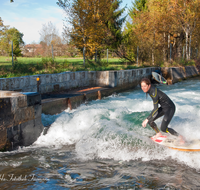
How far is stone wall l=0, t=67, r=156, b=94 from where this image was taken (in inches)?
361

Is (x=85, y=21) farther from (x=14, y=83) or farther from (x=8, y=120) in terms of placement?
(x=8, y=120)

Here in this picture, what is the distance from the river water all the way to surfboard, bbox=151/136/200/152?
0.13 meters

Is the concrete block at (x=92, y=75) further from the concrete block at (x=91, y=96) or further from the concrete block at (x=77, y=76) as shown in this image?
the concrete block at (x=91, y=96)

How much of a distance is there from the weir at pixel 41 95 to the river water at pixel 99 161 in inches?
17.3

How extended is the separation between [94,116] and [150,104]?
3665 mm

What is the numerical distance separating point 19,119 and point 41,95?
418 cm

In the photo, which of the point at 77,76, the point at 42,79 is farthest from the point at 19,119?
the point at 77,76

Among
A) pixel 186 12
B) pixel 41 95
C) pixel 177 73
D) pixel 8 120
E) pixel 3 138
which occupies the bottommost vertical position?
pixel 3 138

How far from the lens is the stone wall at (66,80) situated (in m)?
9.18

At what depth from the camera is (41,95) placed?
33.2ft

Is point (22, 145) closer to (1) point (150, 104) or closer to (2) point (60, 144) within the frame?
(2) point (60, 144)

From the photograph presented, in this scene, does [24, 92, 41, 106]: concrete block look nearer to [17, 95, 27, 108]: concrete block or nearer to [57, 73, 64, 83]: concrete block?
[17, 95, 27, 108]: concrete block

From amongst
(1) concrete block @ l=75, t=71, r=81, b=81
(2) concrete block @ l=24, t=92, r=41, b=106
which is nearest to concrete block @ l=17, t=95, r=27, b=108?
(2) concrete block @ l=24, t=92, r=41, b=106

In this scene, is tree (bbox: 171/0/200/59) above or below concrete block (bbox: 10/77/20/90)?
above
